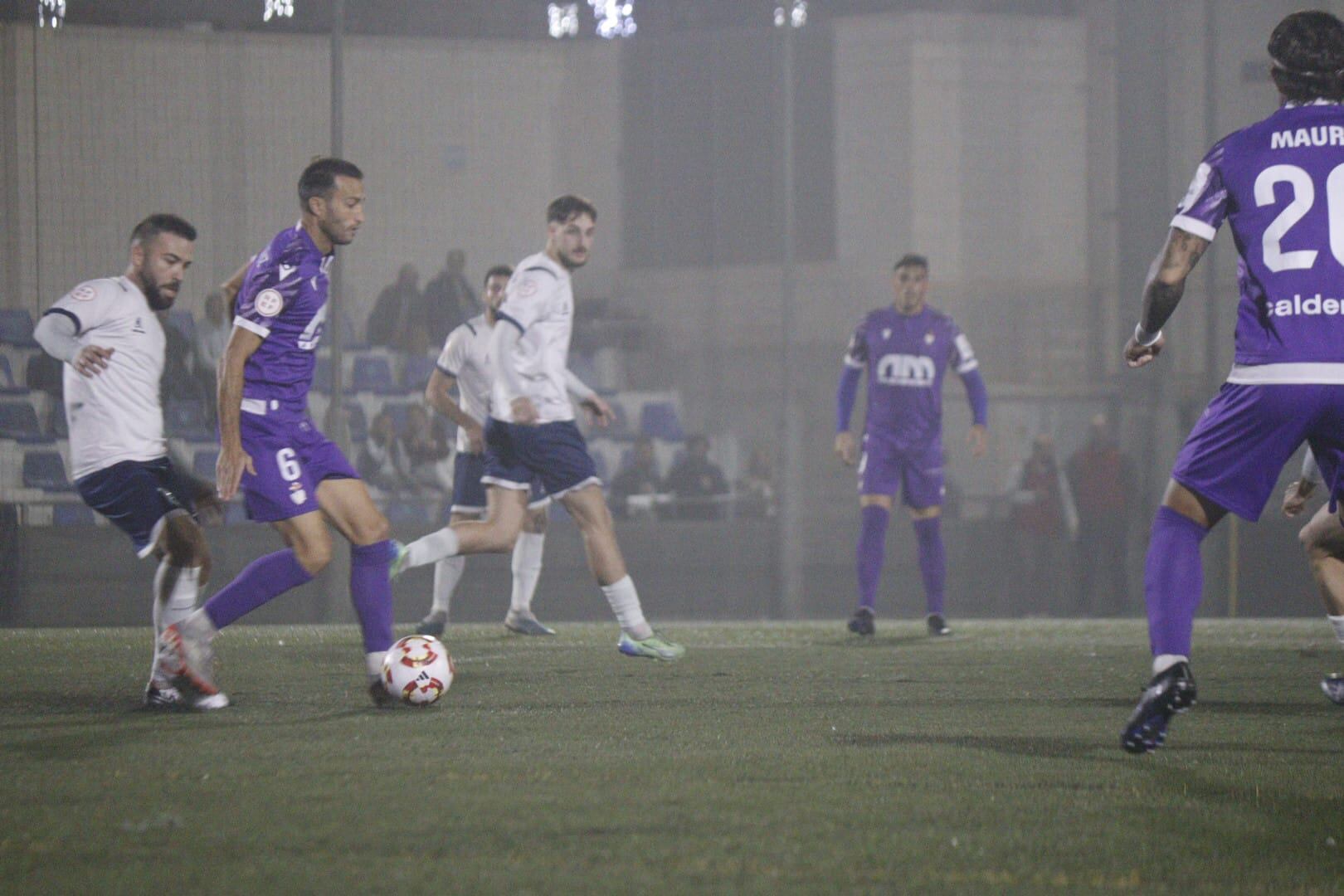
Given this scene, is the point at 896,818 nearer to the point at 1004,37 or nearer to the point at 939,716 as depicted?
the point at 939,716

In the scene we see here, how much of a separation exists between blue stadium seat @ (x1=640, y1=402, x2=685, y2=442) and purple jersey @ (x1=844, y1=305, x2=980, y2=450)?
21.1ft

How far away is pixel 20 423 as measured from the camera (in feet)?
44.8

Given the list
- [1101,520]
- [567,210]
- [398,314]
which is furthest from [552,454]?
[1101,520]

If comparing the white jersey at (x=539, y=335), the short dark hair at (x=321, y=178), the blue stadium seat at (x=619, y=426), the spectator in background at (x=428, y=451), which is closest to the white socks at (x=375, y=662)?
the short dark hair at (x=321, y=178)

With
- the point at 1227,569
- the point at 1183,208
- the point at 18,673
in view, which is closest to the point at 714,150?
the point at 1227,569

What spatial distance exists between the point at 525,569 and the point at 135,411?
4.08m

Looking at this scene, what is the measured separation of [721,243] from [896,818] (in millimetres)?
15960

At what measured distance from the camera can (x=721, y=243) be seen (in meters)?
19.2

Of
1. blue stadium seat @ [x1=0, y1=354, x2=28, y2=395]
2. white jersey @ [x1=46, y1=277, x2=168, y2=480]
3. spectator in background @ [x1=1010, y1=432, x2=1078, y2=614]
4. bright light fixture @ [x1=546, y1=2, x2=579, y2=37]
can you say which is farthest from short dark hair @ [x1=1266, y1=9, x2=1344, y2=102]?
bright light fixture @ [x1=546, y1=2, x2=579, y2=37]

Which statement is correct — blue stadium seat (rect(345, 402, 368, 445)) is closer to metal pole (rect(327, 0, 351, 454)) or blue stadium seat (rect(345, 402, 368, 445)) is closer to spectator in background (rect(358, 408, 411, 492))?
spectator in background (rect(358, 408, 411, 492))

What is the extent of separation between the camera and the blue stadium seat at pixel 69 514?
1370cm

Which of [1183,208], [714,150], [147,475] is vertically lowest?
[147,475]

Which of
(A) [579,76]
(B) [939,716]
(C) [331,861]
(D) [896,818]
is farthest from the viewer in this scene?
(A) [579,76]

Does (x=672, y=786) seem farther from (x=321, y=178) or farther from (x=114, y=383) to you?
(x=114, y=383)
